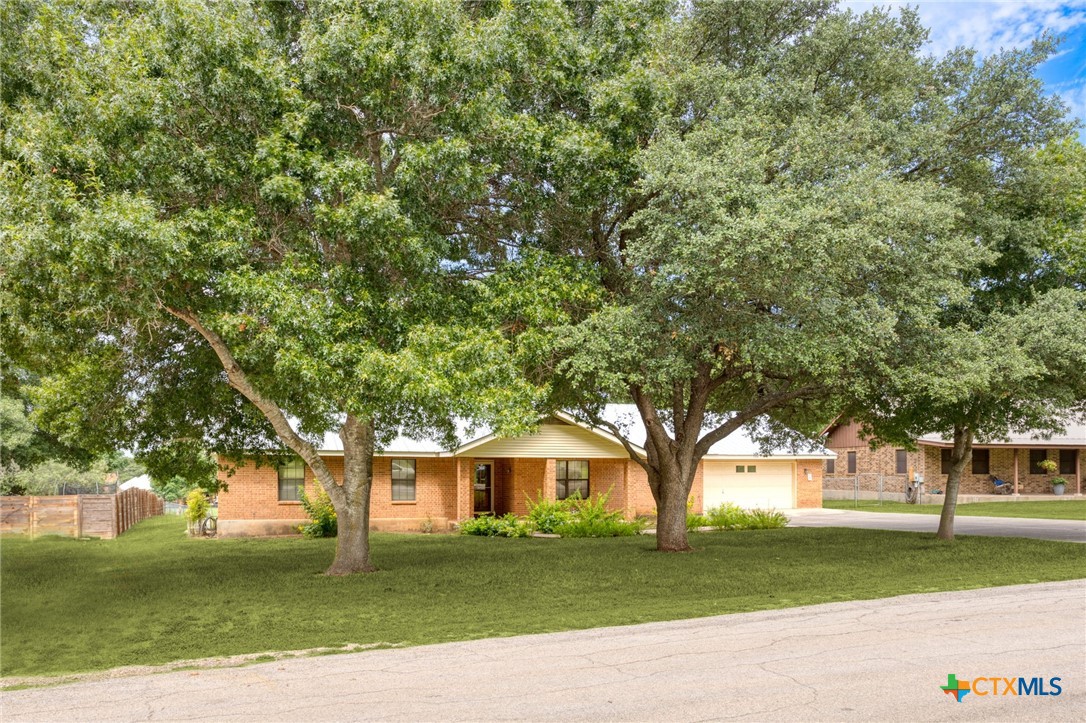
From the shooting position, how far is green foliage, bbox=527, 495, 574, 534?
27.2 metres

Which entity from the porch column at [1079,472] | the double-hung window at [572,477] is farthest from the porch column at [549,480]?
the porch column at [1079,472]

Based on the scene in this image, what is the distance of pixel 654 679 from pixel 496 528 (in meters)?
19.0

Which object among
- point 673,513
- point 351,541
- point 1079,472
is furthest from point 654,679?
point 1079,472

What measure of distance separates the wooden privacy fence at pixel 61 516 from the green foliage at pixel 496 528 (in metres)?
11.8

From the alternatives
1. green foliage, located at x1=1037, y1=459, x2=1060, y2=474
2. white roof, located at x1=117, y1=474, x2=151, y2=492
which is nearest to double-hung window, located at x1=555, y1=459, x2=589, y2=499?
green foliage, located at x1=1037, y1=459, x2=1060, y2=474

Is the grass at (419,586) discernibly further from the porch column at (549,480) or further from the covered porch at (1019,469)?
the covered porch at (1019,469)

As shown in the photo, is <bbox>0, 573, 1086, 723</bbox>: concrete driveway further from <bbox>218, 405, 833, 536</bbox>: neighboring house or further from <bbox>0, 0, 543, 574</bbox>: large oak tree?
<bbox>218, 405, 833, 536</bbox>: neighboring house

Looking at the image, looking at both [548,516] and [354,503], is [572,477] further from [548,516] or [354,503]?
[354,503]

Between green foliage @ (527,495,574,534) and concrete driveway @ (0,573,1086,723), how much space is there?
54.4ft

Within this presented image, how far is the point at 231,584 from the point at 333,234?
6992 millimetres

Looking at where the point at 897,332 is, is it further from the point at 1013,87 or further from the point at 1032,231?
the point at 1013,87

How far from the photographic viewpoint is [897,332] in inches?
622

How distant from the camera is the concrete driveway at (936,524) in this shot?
980 inches

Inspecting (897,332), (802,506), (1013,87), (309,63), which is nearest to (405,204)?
(309,63)
